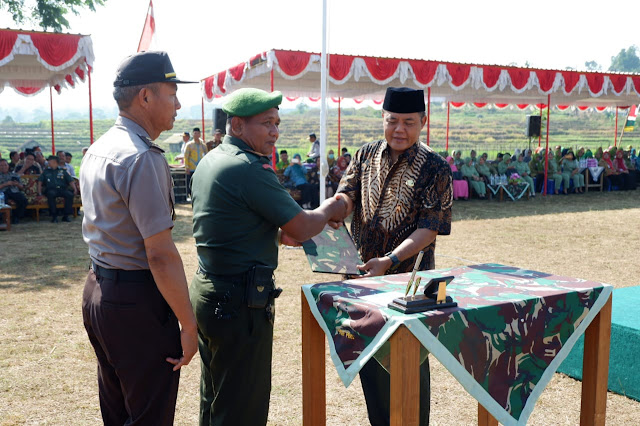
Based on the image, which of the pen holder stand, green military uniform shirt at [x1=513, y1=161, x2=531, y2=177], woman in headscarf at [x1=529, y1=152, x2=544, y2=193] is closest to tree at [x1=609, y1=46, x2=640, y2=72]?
woman in headscarf at [x1=529, y1=152, x2=544, y2=193]

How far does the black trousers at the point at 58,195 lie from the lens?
1070 cm

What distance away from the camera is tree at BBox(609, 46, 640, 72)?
103 metres

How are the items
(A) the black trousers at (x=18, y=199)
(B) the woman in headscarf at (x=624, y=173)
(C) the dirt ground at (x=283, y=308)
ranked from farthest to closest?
(B) the woman in headscarf at (x=624, y=173)
(A) the black trousers at (x=18, y=199)
(C) the dirt ground at (x=283, y=308)

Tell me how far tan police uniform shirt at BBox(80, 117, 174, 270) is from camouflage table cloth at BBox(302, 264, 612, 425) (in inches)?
26.0

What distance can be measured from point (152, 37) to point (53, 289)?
274 cm

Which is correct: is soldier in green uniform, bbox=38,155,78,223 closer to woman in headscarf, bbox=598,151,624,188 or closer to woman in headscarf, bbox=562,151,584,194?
woman in headscarf, bbox=562,151,584,194

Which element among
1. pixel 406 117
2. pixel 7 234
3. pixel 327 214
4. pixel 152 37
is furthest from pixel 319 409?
pixel 7 234

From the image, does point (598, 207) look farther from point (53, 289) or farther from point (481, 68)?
point (53, 289)

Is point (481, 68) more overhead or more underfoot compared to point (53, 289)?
more overhead

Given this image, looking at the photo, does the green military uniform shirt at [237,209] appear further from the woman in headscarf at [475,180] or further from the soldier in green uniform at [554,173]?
the soldier in green uniform at [554,173]

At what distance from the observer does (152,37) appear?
19.9ft

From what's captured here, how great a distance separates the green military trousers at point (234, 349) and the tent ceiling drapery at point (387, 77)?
9.10m

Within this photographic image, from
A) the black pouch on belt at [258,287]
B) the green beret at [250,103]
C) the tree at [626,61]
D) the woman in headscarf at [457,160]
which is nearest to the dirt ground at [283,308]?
the black pouch on belt at [258,287]

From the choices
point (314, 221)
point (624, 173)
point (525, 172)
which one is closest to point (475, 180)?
point (525, 172)
